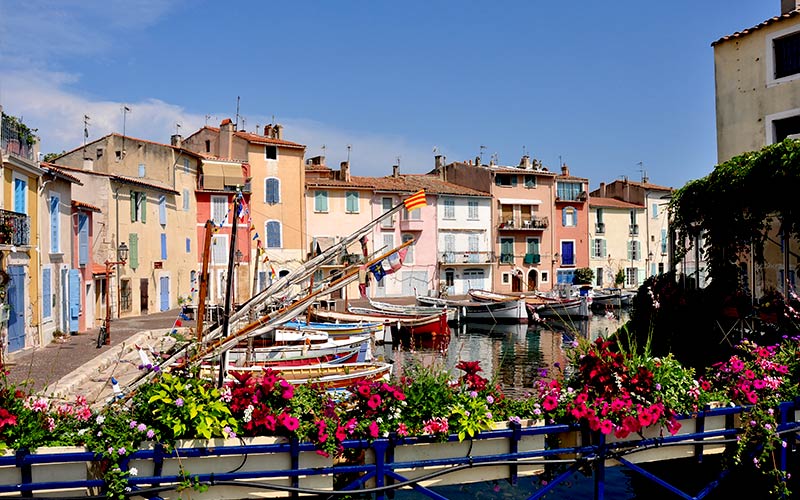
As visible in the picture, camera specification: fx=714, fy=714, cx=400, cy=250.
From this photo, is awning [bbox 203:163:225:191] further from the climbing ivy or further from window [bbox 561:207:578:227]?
the climbing ivy

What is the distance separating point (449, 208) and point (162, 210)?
23166mm

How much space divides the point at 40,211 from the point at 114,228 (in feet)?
39.3

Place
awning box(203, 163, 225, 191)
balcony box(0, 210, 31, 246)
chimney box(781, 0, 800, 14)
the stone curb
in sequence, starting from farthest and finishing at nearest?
awning box(203, 163, 225, 191) → balcony box(0, 210, 31, 246) → chimney box(781, 0, 800, 14) → the stone curb

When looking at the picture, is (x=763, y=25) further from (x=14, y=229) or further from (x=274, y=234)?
(x=274, y=234)

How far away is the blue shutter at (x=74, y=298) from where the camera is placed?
2767 cm

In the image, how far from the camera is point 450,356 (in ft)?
101

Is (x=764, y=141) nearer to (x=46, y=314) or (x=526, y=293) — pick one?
(x=46, y=314)

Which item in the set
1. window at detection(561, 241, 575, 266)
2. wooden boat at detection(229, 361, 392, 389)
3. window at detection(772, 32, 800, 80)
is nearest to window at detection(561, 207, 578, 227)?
window at detection(561, 241, 575, 266)

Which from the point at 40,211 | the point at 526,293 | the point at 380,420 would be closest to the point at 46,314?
the point at 40,211

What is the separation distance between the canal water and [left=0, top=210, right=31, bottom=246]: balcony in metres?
11.8

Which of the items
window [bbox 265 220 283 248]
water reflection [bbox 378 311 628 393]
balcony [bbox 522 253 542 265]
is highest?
window [bbox 265 220 283 248]

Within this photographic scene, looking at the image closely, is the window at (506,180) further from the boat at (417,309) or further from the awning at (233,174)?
the awning at (233,174)

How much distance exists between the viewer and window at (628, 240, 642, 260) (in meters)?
64.3

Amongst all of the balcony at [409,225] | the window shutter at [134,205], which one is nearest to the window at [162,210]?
the window shutter at [134,205]
